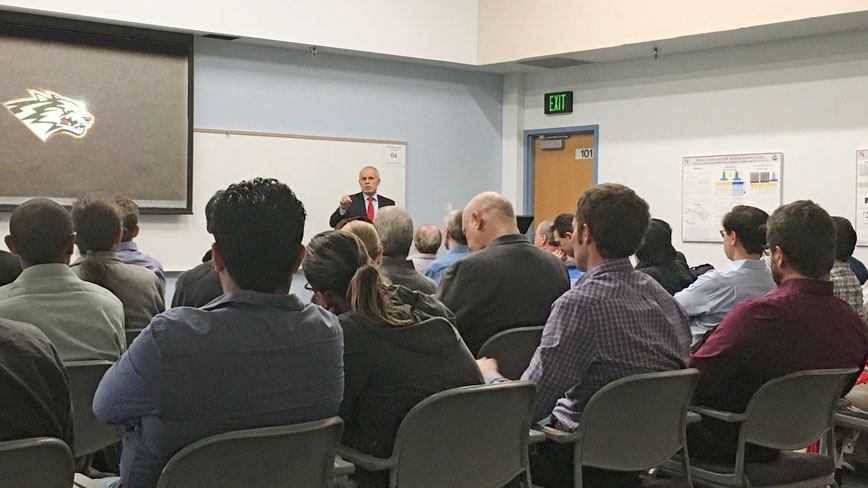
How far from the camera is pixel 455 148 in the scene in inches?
365

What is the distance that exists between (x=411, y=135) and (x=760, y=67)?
3.15 m

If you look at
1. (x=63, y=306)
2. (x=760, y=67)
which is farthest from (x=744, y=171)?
(x=63, y=306)

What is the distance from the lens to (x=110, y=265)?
361 centimetres

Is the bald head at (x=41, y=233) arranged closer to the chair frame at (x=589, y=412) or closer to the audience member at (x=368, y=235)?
the audience member at (x=368, y=235)

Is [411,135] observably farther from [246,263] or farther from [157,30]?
[246,263]

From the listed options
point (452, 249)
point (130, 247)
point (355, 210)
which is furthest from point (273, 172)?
point (130, 247)

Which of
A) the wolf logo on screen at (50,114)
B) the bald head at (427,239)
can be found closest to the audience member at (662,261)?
the bald head at (427,239)

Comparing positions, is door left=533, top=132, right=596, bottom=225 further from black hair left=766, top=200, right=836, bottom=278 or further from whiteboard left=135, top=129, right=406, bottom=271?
black hair left=766, top=200, right=836, bottom=278

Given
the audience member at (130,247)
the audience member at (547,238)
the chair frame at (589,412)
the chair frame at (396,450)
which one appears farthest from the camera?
the audience member at (547,238)

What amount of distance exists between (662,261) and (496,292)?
5.10ft

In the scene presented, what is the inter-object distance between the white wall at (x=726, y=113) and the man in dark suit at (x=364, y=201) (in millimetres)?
2050

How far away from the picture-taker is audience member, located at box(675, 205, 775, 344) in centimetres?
387

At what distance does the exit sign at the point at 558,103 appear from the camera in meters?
9.16

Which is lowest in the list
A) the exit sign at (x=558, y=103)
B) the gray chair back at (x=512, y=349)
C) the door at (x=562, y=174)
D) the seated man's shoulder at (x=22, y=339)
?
the gray chair back at (x=512, y=349)
